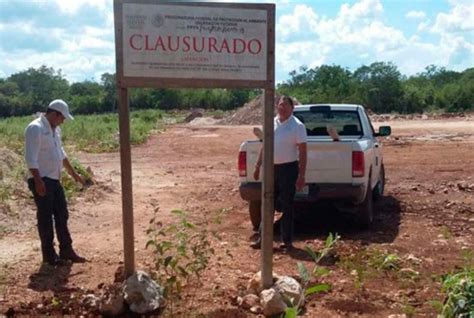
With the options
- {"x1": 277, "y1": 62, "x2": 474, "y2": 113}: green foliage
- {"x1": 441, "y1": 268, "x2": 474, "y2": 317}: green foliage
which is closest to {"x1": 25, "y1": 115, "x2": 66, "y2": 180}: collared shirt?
{"x1": 441, "y1": 268, "x2": 474, "y2": 317}: green foliage

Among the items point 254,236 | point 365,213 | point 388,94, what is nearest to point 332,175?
point 365,213

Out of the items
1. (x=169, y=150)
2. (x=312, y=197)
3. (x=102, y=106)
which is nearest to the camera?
(x=312, y=197)

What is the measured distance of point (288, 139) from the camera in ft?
23.9

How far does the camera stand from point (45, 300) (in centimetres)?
559

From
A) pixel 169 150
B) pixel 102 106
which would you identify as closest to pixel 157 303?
pixel 169 150

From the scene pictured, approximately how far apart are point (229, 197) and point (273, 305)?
7.31 metres

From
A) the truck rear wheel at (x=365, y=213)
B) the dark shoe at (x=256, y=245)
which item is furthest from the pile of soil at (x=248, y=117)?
the dark shoe at (x=256, y=245)

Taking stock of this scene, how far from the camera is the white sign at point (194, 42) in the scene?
5.41 meters

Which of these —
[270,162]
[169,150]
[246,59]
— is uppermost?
[246,59]

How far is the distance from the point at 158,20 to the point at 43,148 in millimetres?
2122

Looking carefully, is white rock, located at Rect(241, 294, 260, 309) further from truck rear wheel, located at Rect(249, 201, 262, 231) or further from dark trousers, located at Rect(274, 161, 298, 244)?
truck rear wheel, located at Rect(249, 201, 262, 231)

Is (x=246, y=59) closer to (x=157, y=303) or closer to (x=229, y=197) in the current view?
(x=157, y=303)

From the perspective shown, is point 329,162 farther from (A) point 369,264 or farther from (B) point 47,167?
(B) point 47,167

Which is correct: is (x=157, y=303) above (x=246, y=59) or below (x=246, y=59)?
below
